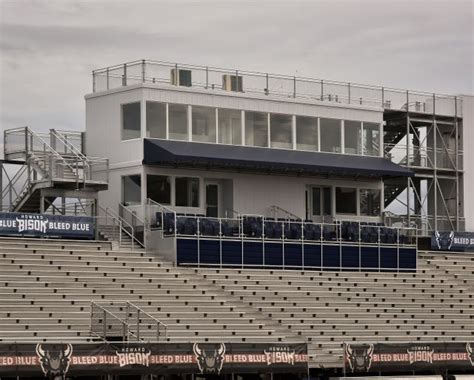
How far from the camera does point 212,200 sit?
5247 cm

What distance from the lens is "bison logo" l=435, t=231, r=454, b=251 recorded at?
5809cm

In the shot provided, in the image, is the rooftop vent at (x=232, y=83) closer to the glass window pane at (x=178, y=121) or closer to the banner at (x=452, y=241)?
the glass window pane at (x=178, y=121)

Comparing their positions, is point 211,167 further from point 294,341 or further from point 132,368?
point 132,368

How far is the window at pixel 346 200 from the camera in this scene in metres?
56.1

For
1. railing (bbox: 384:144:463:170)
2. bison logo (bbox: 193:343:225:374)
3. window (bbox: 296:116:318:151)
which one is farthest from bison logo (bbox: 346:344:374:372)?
railing (bbox: 384:144:463:170)

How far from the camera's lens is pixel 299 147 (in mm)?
54438

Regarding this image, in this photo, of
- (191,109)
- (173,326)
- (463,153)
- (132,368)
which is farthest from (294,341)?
(463,153)

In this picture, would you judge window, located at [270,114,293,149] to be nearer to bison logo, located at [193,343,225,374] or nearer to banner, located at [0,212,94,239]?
banner, located at [0,212,94,239]

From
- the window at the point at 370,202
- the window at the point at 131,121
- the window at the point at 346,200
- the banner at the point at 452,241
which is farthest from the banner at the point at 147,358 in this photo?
the banner at the point at 452,241

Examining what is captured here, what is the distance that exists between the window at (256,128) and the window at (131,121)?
4398 mm

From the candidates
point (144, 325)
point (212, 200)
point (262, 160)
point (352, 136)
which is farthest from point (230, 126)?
point (144, 325)

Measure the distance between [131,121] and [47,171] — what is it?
13.3 ft

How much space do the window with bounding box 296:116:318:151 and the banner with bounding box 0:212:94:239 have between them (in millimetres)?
10371

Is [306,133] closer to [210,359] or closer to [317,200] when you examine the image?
[317,200]
